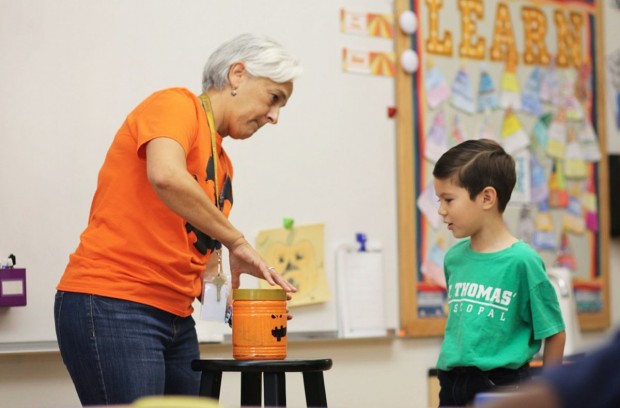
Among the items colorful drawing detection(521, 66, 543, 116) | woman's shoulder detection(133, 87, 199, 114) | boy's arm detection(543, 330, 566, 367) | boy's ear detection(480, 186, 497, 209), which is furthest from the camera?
colorful drawing detection(521, 66, 543, 116)

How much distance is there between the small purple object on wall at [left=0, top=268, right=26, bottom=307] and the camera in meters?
2.57

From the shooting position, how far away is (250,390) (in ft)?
6.90

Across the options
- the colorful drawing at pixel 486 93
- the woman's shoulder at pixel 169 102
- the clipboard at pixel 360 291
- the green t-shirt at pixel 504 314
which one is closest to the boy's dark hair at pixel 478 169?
the green t-shirt at pixel 504 314

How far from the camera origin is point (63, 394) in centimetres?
276

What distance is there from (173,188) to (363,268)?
1602 millimetres

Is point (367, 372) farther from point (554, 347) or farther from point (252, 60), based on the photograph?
→ point (252, 60)

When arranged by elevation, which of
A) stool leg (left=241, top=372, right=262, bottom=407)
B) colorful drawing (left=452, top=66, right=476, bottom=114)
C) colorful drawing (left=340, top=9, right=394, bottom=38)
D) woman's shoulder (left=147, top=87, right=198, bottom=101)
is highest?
colorful drawing (left=340, top=9, right=394, bottom=38)

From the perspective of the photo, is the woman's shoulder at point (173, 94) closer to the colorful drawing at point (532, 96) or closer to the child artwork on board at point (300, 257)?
the child artwork on board at point (300, 257)

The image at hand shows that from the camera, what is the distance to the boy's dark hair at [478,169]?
7.39ft

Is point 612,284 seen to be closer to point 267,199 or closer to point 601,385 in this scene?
point 267,199

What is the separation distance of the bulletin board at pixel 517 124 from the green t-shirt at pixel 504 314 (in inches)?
52.4

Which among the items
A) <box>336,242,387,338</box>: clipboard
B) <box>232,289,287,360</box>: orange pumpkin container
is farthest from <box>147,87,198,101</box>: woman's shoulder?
<box>336,242,387,338</box>: clipboard

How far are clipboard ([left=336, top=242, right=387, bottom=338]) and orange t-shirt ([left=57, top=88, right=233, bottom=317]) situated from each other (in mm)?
1343

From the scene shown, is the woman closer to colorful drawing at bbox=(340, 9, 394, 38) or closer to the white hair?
the white hair
